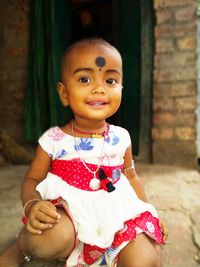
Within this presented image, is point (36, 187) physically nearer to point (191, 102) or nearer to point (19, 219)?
point (19, 219)

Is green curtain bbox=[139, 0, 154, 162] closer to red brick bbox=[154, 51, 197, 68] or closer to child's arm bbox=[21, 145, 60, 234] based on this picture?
red brick bbox=[154, 51, 197, 68]

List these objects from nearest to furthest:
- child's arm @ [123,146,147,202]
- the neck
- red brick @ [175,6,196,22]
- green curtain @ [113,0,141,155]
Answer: the neck
child's arm @ [123,146,147,202]
red brick @ [175,6,196,22]
green curtain @ [113,0,141,155]

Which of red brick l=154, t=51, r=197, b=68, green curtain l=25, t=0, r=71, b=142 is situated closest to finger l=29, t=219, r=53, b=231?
red brick l=154, t=51, r=197, b=68

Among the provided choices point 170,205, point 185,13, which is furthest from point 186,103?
point 170,205

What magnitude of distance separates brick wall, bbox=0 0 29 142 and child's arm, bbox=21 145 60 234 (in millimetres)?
2398

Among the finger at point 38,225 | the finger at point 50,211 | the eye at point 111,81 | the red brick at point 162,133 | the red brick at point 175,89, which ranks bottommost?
the red brick at point 162,133

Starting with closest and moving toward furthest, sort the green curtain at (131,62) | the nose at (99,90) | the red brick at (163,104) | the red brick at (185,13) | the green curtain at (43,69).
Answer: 1. the nose at (99,90)
2. the red brick at (185,13)
3. the red brick at (163,104)
4. the green curtain at (131,62)
5. the green curtain at (43,69)

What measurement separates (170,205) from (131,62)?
1834 mm

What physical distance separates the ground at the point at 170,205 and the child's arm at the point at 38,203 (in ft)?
0.98

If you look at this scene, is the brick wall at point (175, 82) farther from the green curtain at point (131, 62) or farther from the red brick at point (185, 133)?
the green curtain at point (131, 62)

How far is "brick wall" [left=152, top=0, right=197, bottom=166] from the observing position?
2.76 metres

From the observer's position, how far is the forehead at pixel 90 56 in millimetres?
1237

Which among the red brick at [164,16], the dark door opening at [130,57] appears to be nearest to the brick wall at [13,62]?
the dark door opening at [130,57]

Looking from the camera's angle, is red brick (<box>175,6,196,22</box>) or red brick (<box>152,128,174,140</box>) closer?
red brick (<box>175,6,196,22</box>)
